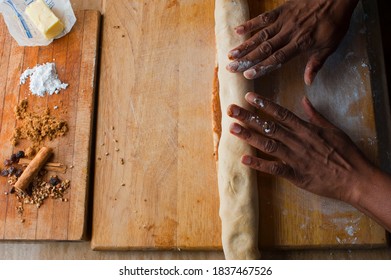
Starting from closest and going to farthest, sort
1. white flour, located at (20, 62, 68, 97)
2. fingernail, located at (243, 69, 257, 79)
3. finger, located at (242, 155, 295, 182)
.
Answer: finger, located at (242, 155, 295, 182) → fingernail, located at (243, 69, 257, 79) → white flour, located at (20, 62, 68, 97)

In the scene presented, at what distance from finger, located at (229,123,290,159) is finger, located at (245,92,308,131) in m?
0.09

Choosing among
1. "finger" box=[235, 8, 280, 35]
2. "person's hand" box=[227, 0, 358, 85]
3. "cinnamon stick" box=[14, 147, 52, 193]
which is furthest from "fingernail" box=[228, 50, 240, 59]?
"cinnamon stick" box=[14, 147, 52, 193]

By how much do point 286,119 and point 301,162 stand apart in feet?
0.60

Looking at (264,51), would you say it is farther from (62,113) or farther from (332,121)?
(62,113)

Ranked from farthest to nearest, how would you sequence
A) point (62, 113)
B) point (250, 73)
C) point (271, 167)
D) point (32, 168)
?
point (62, 113) → point (32, 168) → point (250, 73) → point (271, 167)

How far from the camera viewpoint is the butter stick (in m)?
1.92

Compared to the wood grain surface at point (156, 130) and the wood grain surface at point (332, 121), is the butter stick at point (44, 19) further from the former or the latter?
the wood grain surface at point (332, 121)

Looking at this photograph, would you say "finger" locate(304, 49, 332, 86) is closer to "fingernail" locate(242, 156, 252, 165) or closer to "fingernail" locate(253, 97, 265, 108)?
"fingernail" locate(253, 97, 265, 108)

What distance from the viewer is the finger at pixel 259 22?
171cm

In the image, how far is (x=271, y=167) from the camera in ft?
5.01

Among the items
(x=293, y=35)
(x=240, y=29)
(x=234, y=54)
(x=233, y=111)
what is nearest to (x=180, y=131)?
(x=233, y=111)

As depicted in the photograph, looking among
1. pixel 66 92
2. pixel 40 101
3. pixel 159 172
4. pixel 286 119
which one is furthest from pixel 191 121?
pixel 40 101

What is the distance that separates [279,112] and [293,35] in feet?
1.22

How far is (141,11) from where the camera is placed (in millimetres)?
1970
